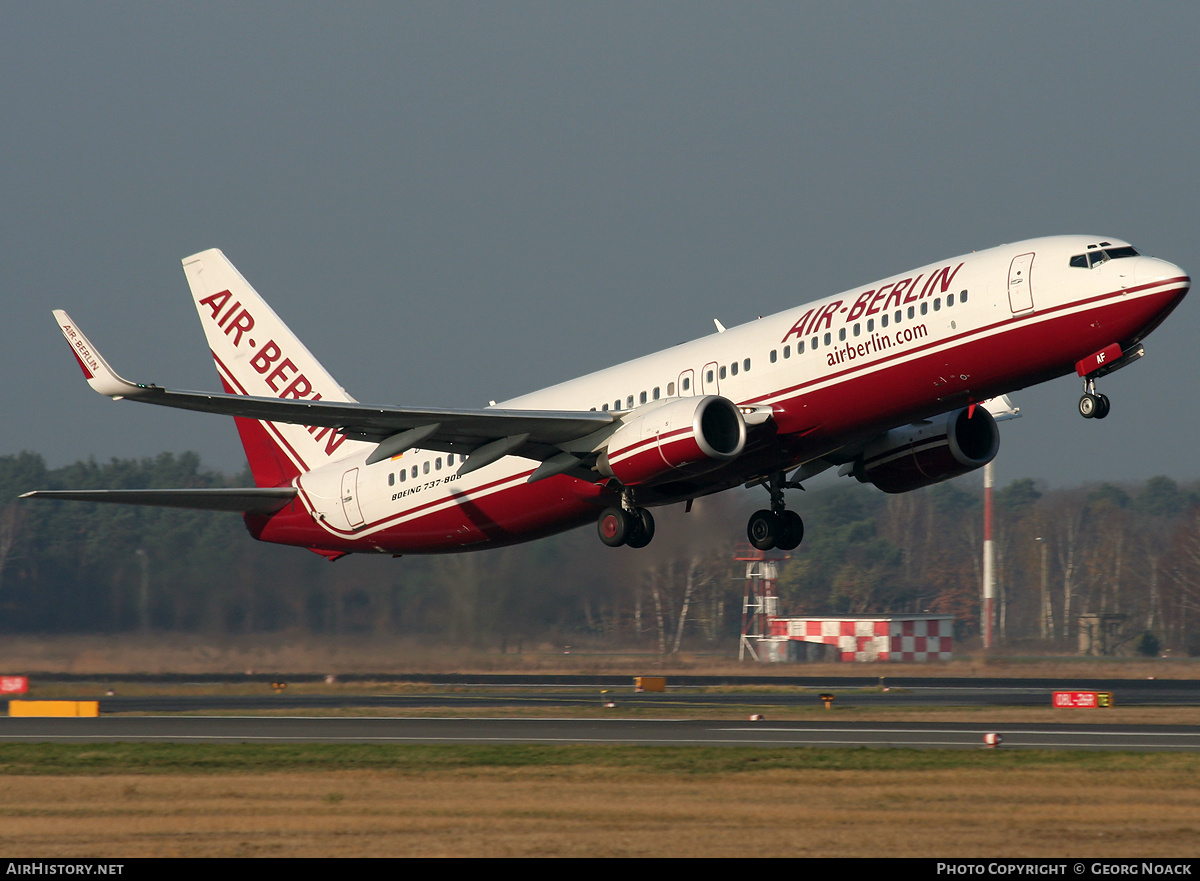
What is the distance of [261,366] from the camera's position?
42125 millimetres

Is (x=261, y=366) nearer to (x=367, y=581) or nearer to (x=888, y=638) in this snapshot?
(x=367, y=581)

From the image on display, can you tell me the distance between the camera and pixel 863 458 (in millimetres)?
34594

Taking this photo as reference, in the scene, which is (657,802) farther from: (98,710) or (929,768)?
(98,710)

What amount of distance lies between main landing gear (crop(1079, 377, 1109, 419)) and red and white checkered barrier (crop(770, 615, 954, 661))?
1741 inches

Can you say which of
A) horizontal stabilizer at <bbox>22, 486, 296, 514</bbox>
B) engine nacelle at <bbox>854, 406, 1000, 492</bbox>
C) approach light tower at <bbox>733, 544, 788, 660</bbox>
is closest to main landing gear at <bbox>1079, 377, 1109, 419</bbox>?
engine nacelle at <bbox>854, 406, 1000, 492</bbox>

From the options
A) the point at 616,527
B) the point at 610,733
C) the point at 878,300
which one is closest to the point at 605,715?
the point at 610,733

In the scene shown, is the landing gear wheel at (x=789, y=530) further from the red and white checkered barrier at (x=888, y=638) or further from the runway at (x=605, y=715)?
the red and white checkered barrier at (x=888, y=638)

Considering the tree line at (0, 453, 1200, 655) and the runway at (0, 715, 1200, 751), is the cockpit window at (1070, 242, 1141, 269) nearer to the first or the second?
the runway at (0, 715, 1200, 751)

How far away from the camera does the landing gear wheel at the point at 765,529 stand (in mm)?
35031

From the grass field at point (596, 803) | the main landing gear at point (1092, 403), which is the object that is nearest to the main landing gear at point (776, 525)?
the main landing gear at point (1092, 403)

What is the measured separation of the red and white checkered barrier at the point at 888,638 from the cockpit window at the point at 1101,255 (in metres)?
45.6

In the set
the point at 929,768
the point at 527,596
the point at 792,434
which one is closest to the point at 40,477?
the point at 527,596

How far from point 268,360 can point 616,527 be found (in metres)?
15.1

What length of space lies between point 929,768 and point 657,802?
224 inches
